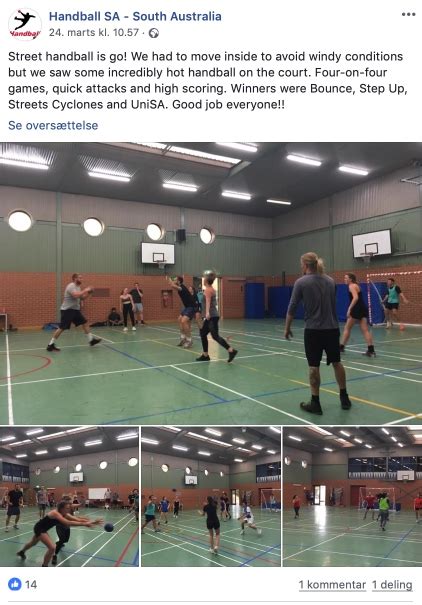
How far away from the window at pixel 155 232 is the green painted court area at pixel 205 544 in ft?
46.5

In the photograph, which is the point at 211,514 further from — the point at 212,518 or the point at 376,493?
the point at 376,493

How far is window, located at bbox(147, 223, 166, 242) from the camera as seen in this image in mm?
15625

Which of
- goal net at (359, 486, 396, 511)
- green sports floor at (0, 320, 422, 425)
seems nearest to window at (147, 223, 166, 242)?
green sports floor at (0, 320, 422, 425)

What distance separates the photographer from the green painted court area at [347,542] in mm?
1747

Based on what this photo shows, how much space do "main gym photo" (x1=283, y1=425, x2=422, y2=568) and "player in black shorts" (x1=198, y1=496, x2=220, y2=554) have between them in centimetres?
44

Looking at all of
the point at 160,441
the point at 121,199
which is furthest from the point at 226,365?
the point at 121,199

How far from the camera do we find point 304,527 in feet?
7.47

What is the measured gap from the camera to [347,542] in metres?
2.05

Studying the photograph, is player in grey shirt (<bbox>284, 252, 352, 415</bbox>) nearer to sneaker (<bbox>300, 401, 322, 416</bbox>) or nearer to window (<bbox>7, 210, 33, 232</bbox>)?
sneaker (<bbox>300, 401, 322, 416</bbox>)
